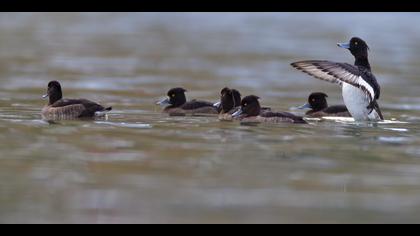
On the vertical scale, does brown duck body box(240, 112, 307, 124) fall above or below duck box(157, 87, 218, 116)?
below

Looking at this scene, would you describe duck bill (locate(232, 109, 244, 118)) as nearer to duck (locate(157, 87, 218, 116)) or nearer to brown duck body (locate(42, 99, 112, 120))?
duck (locate(157, 87, 218, 116))

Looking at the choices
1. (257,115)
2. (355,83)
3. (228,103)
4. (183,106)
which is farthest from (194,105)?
(355,83)

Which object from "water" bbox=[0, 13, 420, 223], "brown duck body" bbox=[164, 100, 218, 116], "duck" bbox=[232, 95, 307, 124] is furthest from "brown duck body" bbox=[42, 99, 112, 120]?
"duck" bbox=[232, 95, 307, 124]

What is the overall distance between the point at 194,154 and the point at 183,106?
539 centimetres

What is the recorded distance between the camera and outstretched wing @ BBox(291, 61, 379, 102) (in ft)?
52.0

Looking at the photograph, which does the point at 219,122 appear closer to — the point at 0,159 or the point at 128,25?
the point at 0,159

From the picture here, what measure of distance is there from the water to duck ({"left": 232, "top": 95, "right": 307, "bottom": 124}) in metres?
0.30

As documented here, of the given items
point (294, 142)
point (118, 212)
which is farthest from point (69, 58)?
point (118, 212)

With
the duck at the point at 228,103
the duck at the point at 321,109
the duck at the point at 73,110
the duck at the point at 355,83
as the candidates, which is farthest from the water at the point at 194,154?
the duck at the point at 321,109

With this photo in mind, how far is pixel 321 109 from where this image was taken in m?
17.4

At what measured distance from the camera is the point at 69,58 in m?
28.4

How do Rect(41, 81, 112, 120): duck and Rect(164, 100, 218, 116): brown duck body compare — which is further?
Rect(164, 100, 218, 116): brown duck body

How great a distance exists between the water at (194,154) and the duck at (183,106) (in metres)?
0.33

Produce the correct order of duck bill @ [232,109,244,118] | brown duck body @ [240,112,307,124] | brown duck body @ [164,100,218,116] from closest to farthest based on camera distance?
brown duck body @ [240,112,307,124] → duck bill @ [232,109,244,118] → brown duck body @ [164,100,218,116]
